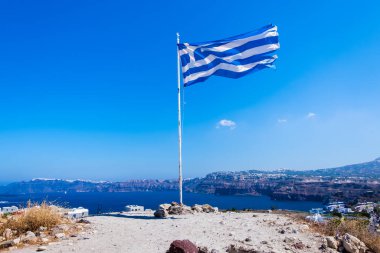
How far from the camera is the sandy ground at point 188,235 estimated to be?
24.2 feet

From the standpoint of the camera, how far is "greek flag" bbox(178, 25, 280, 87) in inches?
578

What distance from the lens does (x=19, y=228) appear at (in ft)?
30.6

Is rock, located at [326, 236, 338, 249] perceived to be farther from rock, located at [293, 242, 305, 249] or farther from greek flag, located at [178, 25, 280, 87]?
greek flag, located at [178, 25, 280, 87]

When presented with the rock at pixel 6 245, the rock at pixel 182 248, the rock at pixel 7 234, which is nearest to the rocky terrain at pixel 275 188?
the rock at pixel 7 234

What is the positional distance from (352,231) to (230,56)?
875cm

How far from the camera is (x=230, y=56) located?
1480 centimetres

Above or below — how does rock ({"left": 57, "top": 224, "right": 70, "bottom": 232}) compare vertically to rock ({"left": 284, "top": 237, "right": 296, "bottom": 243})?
above

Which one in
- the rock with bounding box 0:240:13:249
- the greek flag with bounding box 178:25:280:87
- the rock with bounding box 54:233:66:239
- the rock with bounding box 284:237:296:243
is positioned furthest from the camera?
the greek flag with bounding box 178:25:280:87

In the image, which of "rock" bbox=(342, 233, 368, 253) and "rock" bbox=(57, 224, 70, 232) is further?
"rock" bbox=(57, 224, 70, 232)

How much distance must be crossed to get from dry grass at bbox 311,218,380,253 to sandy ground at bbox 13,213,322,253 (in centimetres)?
59

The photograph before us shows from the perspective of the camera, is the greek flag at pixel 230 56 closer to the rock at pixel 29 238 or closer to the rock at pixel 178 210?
the rock at pixel 178 210

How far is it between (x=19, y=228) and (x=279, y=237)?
23.4 ft

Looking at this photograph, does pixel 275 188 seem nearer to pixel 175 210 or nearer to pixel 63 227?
pixel 175 210

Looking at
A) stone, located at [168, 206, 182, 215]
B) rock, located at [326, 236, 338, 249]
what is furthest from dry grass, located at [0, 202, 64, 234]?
rock, located at [326, 236, 338, 249]
